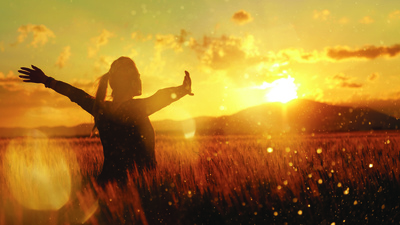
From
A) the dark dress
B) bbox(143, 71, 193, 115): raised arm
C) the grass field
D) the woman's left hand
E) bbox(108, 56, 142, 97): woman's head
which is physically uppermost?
bbox(108, 56, 142, 97): woman's head

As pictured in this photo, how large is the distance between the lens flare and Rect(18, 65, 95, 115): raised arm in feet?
2.78

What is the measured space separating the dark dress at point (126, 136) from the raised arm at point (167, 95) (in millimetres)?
11

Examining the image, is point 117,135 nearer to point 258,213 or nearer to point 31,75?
point 31,75

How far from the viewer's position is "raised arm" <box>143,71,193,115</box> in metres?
3.89

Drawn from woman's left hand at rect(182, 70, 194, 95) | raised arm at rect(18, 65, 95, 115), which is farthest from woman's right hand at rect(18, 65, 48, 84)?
woman's left hand at rect(182, 70, 194, 95)

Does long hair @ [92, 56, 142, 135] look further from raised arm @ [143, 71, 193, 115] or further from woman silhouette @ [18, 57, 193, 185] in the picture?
raised arm @ [143, 71, 193, 115]

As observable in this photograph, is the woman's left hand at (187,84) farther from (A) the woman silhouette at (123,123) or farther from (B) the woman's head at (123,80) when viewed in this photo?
(B) the woman's head at (123,80)

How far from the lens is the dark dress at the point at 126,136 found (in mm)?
3986

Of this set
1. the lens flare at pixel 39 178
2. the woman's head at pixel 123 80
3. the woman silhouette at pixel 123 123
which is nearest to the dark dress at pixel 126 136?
the woman silhouette at pixel 123 123

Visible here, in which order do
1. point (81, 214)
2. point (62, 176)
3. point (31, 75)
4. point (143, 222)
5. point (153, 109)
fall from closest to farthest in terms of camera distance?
point (143, 222), point (81, 214), point (153, 109), point (62, 176), point (31, 75)

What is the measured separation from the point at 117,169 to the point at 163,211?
1275mm

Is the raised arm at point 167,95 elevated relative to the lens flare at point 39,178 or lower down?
elevated

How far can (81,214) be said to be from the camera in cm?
321

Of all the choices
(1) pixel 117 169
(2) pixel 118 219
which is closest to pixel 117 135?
(1) pixel 117 169
